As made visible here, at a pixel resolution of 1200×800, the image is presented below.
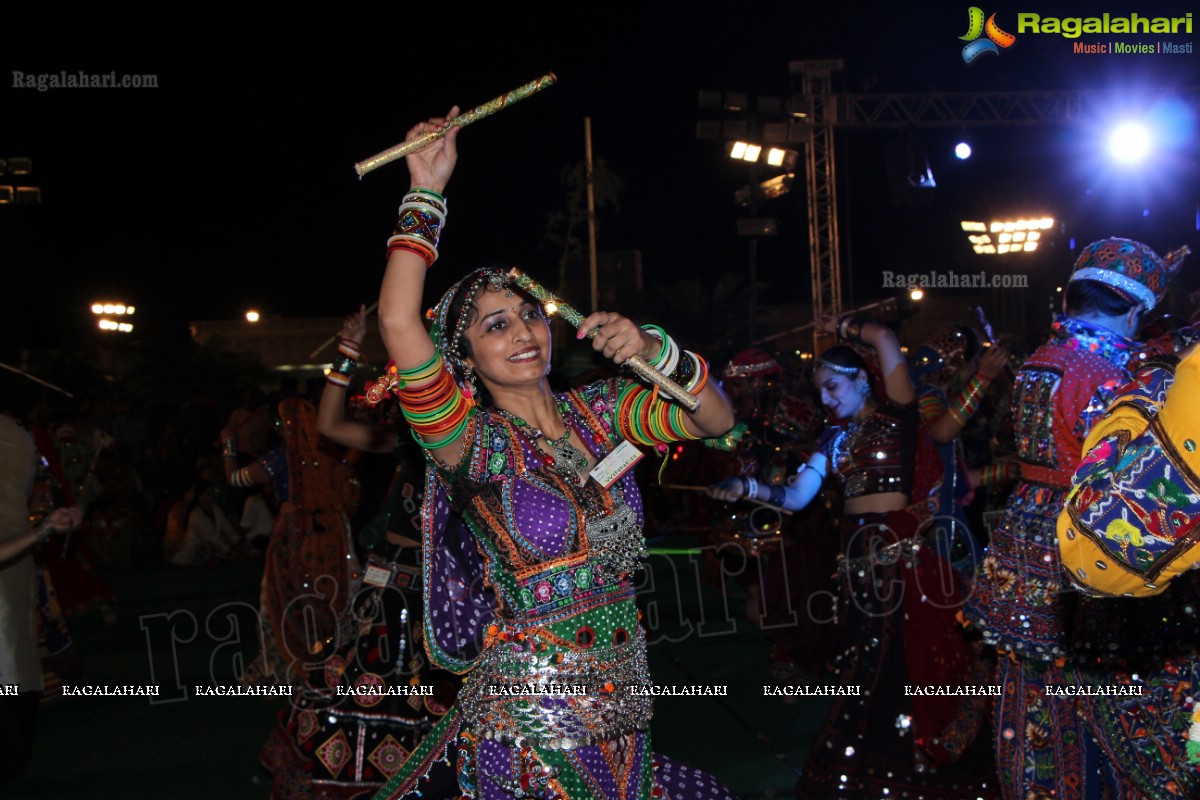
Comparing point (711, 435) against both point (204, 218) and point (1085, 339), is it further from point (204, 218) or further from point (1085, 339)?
point (204, 218)

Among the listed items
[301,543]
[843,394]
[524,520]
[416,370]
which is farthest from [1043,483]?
[301,543]

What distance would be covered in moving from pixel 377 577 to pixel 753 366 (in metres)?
4.98

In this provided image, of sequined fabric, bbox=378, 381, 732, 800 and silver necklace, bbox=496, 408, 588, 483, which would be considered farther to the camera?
silver necklace, bbox=496, 408, 588, 483

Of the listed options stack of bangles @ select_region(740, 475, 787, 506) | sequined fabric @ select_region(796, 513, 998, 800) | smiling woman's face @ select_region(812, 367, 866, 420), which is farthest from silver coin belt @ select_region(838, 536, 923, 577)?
smiling woman's face @ select_region(812, 367, 866, 420)

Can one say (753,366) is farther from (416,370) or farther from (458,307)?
(416,370)

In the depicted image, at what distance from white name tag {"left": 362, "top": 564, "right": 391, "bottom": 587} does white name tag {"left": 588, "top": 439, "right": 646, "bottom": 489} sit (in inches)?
91.1

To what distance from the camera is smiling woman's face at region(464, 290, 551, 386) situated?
2.95 m

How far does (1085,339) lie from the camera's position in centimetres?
367

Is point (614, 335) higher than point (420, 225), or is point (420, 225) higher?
point (420, 225)

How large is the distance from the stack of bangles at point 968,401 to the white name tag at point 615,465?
112 inches

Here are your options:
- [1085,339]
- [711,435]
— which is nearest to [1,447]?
[711,435]

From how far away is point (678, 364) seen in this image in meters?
2.87

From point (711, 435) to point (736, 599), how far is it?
283 inches

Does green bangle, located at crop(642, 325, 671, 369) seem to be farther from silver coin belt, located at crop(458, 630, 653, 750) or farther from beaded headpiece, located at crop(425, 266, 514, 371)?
silver coin belt, located at crop(458, 630, 653, 750)
